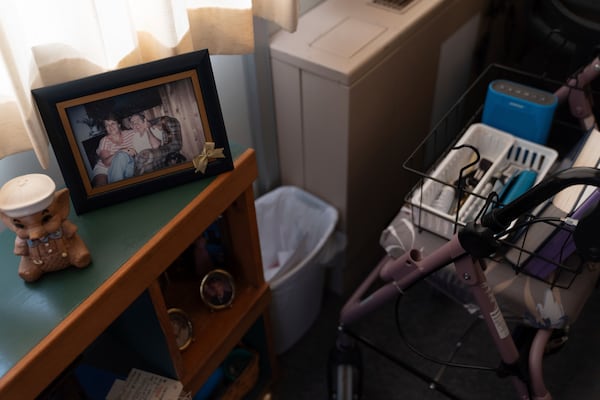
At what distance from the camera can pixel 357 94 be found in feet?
4.24

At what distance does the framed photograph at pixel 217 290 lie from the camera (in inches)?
46.9

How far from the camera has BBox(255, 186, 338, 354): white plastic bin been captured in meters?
1.43

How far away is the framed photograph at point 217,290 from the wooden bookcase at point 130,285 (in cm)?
2

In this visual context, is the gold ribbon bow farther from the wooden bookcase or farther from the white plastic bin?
the white plastic bin

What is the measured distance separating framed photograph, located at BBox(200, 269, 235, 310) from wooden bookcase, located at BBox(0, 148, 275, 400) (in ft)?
0.08

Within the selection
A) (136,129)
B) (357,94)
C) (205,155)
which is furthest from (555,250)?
(136,129)

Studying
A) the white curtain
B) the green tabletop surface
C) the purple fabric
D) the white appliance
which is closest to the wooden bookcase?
the green tabletop surface

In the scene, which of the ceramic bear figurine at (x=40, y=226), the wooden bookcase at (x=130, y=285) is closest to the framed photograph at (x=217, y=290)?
the wooden bookcase at (x=130, y=285)

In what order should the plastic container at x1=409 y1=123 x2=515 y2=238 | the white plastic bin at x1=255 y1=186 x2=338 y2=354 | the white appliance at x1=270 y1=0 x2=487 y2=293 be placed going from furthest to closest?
the white plastic bin at x1=255 y1=186 x2=338 y2=354 < the white appliance at x1=270 y1=0 x2=487 y2=293 < the plastic container at x1=409 y1=123 x2=515 y2=238

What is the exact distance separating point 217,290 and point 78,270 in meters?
0.38

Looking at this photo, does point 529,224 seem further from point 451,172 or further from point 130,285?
point 130,285

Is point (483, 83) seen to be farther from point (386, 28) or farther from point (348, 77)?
point (348, 77)

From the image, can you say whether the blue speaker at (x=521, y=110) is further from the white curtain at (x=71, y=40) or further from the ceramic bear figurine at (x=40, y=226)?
the ceramic bear figurine at (x=40, y=226)

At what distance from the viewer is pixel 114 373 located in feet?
3.70
